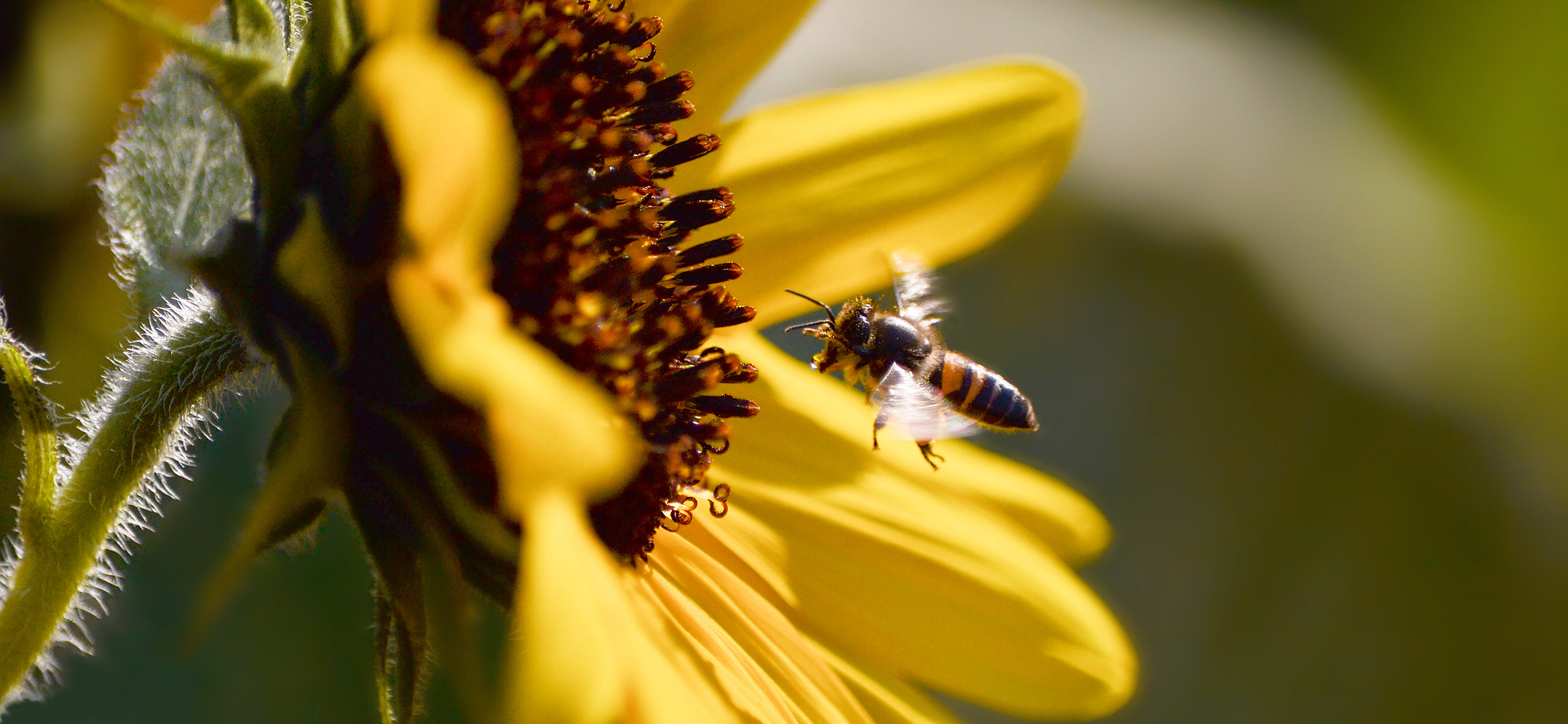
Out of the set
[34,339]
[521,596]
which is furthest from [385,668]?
[34,339]

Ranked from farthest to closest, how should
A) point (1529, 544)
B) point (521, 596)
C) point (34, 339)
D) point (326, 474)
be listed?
point (1529, 544), point (34, 339), point (326, 474), point (521, 596)

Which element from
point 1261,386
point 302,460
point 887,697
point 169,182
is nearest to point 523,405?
point 302,460

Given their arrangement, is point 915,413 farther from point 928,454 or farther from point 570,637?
point 570,637

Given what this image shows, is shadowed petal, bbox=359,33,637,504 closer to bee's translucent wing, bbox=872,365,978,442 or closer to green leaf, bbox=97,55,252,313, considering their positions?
green leaf, bbox=97,55,252,313

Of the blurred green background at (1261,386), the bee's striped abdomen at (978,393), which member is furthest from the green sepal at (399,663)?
the blurred green background at (1261,386)

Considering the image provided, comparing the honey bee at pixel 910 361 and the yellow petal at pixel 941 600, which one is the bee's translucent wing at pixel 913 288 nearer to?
the honey bee at pixel 910 361

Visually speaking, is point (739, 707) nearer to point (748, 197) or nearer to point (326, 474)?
point (326, 474)
